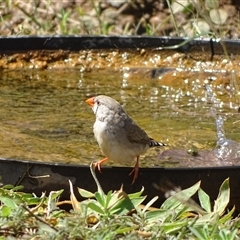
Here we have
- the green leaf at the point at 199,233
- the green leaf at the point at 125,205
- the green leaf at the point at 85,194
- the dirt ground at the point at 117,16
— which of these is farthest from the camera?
the dirt ground at the point at 117,16

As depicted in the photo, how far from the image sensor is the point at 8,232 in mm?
3469

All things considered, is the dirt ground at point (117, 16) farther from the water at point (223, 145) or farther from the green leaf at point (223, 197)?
the green leaf at point (223, 197)

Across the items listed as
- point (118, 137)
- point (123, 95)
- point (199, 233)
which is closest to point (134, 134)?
point (118, 137)

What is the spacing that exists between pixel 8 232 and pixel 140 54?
3463 mm

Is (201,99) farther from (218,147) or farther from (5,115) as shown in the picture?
(5,115)

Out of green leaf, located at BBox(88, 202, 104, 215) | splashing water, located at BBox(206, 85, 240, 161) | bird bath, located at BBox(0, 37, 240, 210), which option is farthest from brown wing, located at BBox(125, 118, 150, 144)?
green leaf, located at BBox(88, 202, 104, 215)

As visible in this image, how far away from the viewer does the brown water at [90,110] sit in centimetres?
489

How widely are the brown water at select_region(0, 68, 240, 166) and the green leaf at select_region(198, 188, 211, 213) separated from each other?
0.94m

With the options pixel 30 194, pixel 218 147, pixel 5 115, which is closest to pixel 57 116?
pixel 5 115

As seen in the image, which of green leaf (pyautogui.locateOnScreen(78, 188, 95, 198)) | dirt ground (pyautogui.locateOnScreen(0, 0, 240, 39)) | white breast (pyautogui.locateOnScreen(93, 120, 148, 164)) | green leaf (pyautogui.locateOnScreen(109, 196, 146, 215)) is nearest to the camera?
green leaf (pyautogui.locateOnScreen(109, 196, 146, 215))

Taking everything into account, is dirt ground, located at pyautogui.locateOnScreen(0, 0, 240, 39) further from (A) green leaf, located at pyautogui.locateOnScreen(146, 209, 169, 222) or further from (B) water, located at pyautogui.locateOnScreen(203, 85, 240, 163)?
(A) green leaf, located at pyautogui.locateOnScreen(146, 209, 169, 222)

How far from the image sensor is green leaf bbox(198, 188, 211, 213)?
147 inches

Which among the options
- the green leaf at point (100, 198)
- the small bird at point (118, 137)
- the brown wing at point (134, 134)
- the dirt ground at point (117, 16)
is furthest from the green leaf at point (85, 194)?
the dirt ground at point (117, 16)

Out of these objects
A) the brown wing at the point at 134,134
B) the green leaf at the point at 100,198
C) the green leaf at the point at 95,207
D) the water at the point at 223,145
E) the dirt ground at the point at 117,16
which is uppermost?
the brown wing at the point at 134,134
